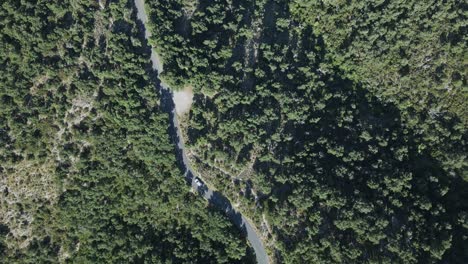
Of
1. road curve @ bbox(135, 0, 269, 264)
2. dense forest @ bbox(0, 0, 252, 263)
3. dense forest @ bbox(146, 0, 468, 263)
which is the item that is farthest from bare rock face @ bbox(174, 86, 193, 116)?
dense forest @ bbox(0, 0, 252, 263)

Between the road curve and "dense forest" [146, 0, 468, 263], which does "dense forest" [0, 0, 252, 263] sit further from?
"dense forest" [146, 0, 468, 263]

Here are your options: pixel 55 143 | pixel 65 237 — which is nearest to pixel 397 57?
pixel 55 143

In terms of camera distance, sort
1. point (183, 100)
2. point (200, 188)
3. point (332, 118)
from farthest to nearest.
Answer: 1. point (332, 118)
2. point (183, 100)
3. point (200, 188)

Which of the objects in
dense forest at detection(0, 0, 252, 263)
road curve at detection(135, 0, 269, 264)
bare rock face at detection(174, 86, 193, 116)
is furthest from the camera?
bare rock face at detection(174, 86, 193, 116)

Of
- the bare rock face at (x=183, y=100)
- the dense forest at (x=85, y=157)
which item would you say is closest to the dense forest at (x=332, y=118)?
the bare rock face at (x=183, y=100)

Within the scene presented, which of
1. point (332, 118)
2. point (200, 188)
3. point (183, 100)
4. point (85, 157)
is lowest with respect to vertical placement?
point (200, 188)

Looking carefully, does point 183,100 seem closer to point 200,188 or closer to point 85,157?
point 200,188

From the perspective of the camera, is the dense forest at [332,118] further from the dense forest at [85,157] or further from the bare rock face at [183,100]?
the dense forest at [85,157]

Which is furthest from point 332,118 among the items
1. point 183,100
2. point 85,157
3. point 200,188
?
point 85,157
